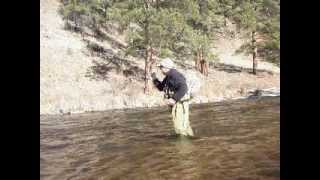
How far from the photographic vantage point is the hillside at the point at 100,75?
23.3ft

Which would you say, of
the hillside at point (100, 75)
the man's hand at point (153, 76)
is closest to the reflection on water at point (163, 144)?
the hillside at point (100, 75)

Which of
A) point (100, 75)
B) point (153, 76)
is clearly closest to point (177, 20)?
point (153, 76)

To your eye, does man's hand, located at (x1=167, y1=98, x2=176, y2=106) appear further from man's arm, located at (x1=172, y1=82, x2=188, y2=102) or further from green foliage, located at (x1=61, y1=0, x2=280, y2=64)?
green foliage, located at (x1=61, y1=0, x2=280, y2=64)

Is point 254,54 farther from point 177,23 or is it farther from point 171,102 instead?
point 171,102

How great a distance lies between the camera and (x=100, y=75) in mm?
7375

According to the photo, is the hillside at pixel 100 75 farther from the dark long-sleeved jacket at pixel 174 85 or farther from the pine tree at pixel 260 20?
the pine tree at pixel 260 20

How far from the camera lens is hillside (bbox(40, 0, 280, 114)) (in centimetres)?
709

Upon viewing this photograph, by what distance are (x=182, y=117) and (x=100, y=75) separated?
1414 millimetres

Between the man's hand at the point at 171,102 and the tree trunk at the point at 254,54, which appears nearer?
the man's hand at the point at 171,102

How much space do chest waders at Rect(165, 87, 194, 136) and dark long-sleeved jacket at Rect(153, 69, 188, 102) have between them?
0.07 m

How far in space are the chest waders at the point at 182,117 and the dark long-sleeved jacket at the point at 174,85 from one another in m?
0.07
